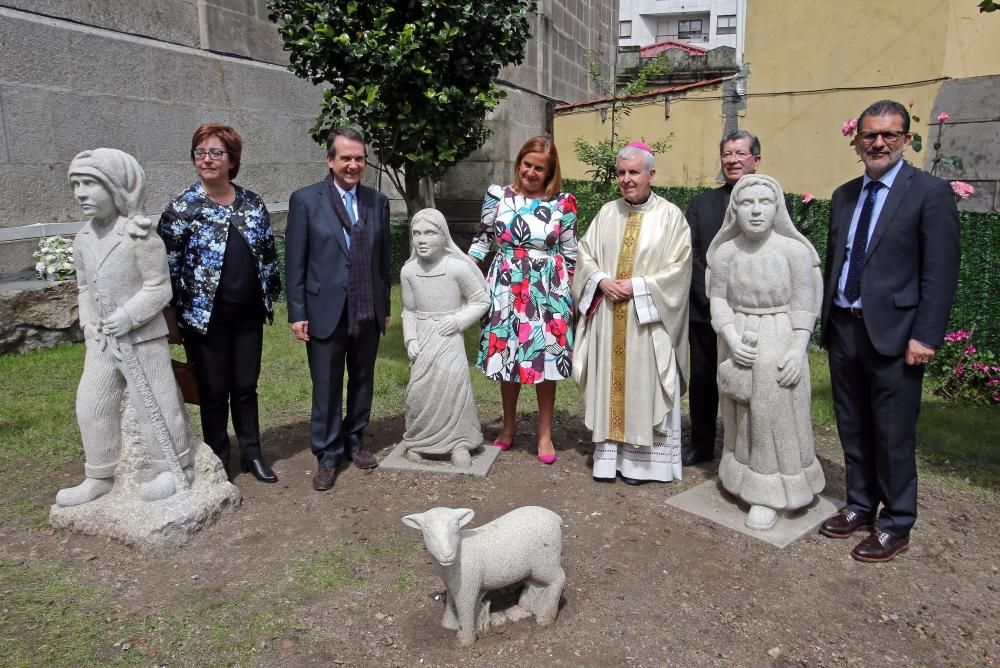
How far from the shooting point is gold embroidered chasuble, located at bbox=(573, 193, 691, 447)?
14.5 ft

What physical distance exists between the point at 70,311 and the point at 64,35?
8.72 feet

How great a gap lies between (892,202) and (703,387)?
1758 mm

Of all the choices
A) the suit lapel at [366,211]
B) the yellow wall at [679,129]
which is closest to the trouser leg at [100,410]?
the suit lapel at [366,211]

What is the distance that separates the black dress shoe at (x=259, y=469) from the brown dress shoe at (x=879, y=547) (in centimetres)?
337

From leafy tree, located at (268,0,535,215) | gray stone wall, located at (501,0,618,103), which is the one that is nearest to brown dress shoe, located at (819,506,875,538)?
leafy tree, located at (268,0,535,215)

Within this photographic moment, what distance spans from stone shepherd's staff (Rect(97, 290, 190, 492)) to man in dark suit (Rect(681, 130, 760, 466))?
3.13 meters

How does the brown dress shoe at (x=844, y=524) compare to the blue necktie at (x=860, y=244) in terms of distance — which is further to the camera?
the brown dress shoe at (x=844, y=524)

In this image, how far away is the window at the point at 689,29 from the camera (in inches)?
1470

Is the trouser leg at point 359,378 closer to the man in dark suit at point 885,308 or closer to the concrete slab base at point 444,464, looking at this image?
the concrete slab base at point 444,464

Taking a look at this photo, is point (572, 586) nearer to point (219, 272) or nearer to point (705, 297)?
point (705, 297)

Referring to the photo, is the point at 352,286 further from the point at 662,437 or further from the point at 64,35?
the point at 64,35

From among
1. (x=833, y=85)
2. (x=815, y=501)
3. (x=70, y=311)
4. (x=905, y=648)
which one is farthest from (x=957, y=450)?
(x=70, y=311)

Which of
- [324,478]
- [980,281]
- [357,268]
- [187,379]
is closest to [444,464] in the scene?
[324,478]

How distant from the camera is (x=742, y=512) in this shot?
4.20 meters
